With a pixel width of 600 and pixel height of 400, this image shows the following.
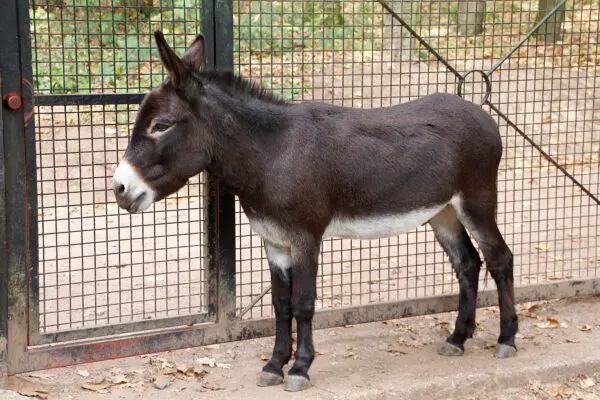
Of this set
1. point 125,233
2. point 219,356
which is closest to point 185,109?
point 219,356

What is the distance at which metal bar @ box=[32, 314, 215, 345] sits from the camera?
5578mm

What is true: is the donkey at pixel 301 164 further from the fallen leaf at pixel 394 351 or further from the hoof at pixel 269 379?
the fallen leaf at pixel 394 351

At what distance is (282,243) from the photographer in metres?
5.37

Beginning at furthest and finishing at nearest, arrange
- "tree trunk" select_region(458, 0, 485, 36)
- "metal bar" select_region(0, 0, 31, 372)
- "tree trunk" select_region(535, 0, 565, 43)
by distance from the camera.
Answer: "tree trunk" select_region(535, 0, 565, 43), "tree trunk" select_region(458, 0, 485, 36), "metal bar" select_region(0, 0, 31, 372)

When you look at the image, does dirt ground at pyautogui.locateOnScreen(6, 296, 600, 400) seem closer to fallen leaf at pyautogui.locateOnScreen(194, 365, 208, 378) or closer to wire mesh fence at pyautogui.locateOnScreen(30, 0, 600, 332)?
fallen leaf at pyautogui.locateOnScreen(194, 365, 208, 378)

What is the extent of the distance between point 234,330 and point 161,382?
657mm

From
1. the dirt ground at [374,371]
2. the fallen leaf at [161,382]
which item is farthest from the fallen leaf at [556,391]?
the fallen leaf at [161,382]

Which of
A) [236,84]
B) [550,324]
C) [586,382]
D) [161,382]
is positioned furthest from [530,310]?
[236,84]

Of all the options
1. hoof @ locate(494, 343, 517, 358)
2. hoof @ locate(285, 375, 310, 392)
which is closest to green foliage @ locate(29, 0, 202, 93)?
hoof @ locate(285, 375, 310, 392)

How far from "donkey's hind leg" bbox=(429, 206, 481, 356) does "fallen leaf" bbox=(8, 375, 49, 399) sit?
2690mm

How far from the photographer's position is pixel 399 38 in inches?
293

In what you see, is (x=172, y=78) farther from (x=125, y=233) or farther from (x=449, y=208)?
(x=125, y=233)

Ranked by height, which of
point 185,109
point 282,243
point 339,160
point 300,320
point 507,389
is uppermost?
point 185,109

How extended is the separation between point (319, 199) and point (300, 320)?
760 millimetres
